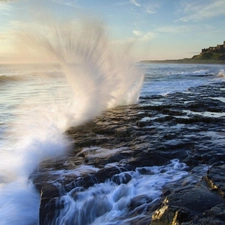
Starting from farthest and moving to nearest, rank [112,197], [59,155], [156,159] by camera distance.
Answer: [59,155], [156,159], [112,197]

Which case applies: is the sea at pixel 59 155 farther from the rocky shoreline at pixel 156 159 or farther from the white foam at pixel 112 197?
the rocky shoreline at pixel 156 159

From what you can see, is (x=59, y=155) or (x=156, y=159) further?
(x=59, y=155)

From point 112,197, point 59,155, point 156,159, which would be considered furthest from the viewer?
point 59,155

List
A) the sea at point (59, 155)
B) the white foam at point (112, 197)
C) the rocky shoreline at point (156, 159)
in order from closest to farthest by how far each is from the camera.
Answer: the rocky shoreline at point (156, 159) → the white foam at point (112, 197) → the sea at point (59, 155)

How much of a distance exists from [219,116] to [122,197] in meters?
7.04

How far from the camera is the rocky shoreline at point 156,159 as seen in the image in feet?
10.7

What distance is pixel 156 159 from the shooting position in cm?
587

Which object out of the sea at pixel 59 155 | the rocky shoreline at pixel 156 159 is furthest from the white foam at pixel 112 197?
the rocky shoreline at pixel 156 159

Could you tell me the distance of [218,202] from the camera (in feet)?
11.0

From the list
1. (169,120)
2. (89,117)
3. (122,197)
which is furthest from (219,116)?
(122,197)

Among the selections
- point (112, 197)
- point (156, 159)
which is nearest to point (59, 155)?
point (112, 197)

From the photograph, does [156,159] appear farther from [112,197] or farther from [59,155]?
[59,155]

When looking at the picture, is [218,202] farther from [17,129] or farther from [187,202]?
[17,129]

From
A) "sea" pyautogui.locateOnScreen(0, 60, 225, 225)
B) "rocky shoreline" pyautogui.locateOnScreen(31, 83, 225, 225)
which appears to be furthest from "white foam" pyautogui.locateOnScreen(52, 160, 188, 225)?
"rocky shoreline" pyautogui.locateOnScreen(31, 83, 225, 225)
